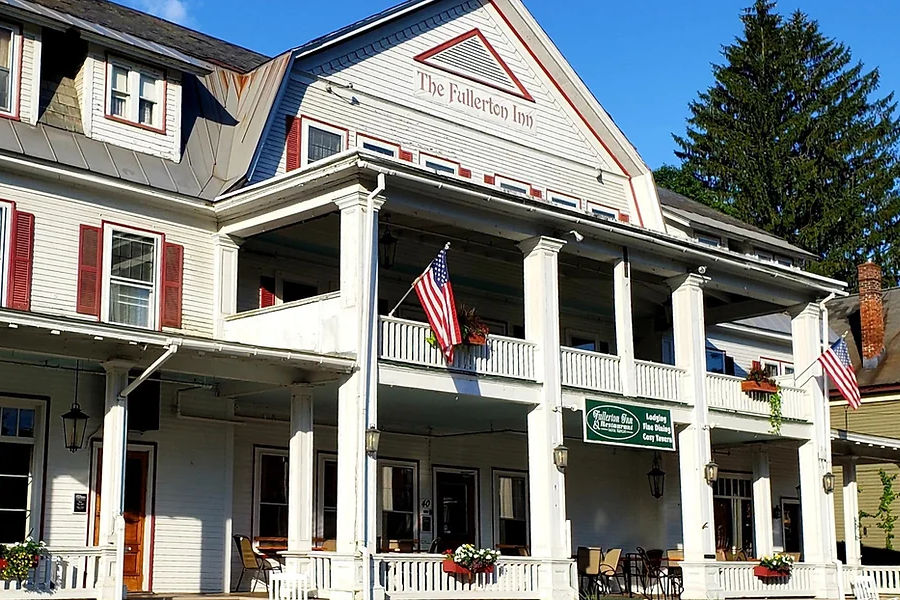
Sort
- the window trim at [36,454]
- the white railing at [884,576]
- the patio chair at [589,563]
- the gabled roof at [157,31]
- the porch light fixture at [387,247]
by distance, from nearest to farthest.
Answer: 1. the window trim at [36,454]
2. the gabled roof at [157,31]
3. the porch light fixture at [387,247]
4. the patio chair at [589,563]
5. the white railing at [884,576]

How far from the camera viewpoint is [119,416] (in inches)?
639

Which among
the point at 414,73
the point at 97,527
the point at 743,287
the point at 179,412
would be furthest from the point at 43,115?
the point at 743,287

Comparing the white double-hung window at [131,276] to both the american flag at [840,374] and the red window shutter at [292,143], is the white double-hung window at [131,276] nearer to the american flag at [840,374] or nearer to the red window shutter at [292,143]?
the red window shutter at [292,143]

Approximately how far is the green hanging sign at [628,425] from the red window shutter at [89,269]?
8.41 m

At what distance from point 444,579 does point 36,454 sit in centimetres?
635

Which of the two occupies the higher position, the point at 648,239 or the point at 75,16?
the point at 75,16

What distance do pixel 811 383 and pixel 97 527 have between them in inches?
594

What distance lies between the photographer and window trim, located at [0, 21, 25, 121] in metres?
18.3

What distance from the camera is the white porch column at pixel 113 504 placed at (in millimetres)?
15828

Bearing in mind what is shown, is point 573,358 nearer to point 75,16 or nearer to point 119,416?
point 119,416

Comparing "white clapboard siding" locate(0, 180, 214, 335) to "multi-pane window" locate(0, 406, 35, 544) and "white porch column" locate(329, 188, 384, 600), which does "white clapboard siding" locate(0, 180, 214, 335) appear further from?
"white porch column" locate(329, 188, 384, 600)

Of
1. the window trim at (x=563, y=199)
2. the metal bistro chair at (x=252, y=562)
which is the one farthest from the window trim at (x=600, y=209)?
Answer: the metal bistro chair at (x=252, y=562)

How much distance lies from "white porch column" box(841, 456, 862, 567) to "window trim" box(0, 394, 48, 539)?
1695cm

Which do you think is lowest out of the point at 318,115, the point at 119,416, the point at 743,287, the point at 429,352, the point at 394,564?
the point at 394,564
